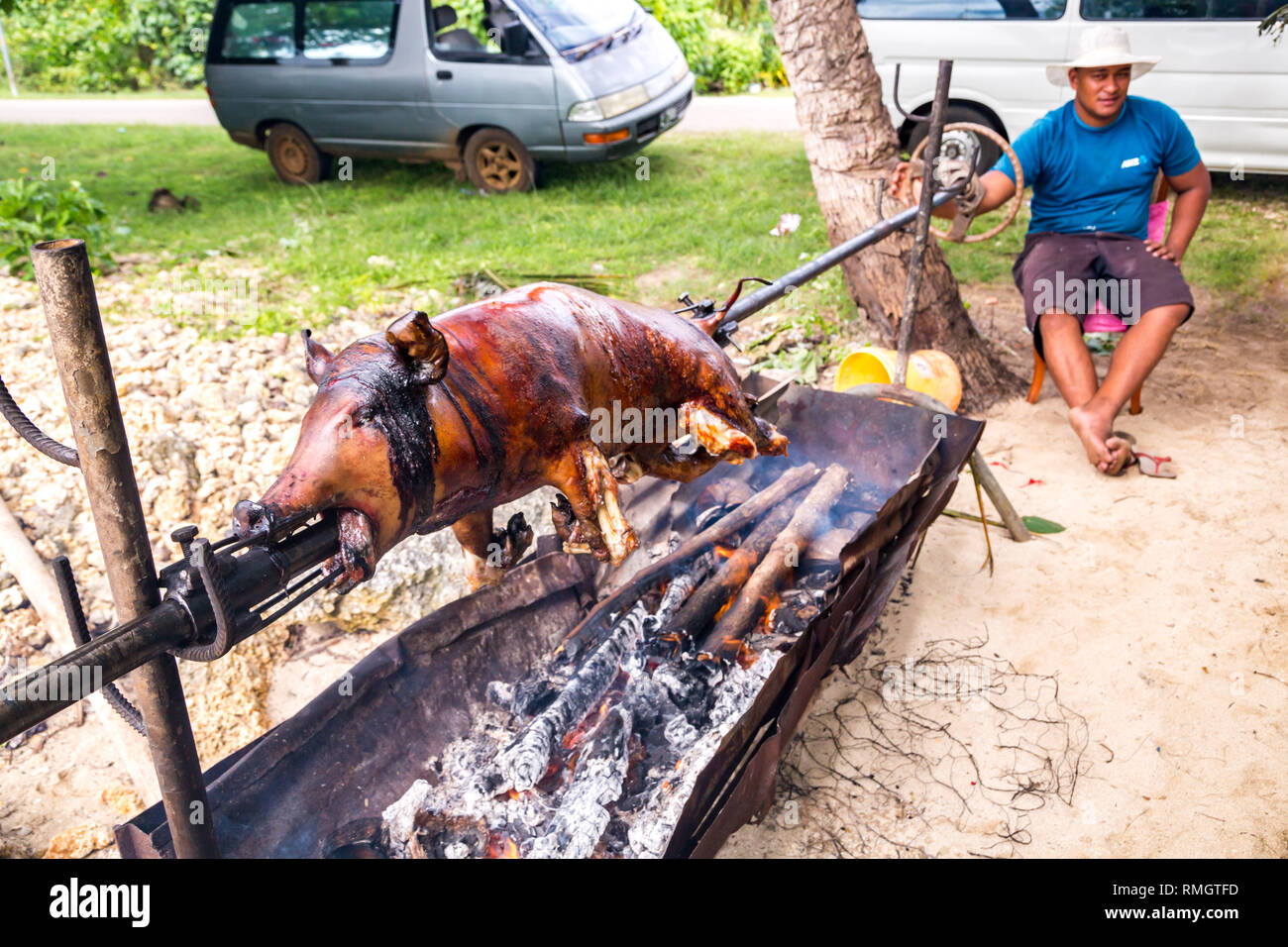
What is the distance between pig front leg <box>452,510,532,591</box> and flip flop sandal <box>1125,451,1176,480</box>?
3.82m

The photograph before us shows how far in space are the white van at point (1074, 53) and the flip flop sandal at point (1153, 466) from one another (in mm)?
4944

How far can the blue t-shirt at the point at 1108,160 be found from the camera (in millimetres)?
5016

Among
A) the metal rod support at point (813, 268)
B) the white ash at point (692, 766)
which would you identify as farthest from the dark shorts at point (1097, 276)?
the white ash at point (692, 766)

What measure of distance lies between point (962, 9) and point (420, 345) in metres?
9.15

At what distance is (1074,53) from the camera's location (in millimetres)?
8547

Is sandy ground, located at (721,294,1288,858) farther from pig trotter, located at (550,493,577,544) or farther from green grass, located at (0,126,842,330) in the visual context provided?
green grass, located at (0,126,842,330)

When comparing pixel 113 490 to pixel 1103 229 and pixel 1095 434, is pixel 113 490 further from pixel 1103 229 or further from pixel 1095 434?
pixel 1103 229

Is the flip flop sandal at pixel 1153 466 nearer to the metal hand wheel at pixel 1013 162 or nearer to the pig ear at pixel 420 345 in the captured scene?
the metal hand wheel at pixel 1013 162

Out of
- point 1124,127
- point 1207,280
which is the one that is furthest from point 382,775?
point 1207,280

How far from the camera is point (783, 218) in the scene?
7.59 m

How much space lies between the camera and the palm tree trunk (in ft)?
17.6

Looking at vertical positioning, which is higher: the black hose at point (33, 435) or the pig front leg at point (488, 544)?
the black hose at point (33, 435)

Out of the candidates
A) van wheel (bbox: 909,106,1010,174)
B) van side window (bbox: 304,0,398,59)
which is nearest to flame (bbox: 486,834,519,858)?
van wheel (bbox: 909,106,1010,174)

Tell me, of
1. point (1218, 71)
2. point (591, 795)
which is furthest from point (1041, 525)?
point (1218, 71)
